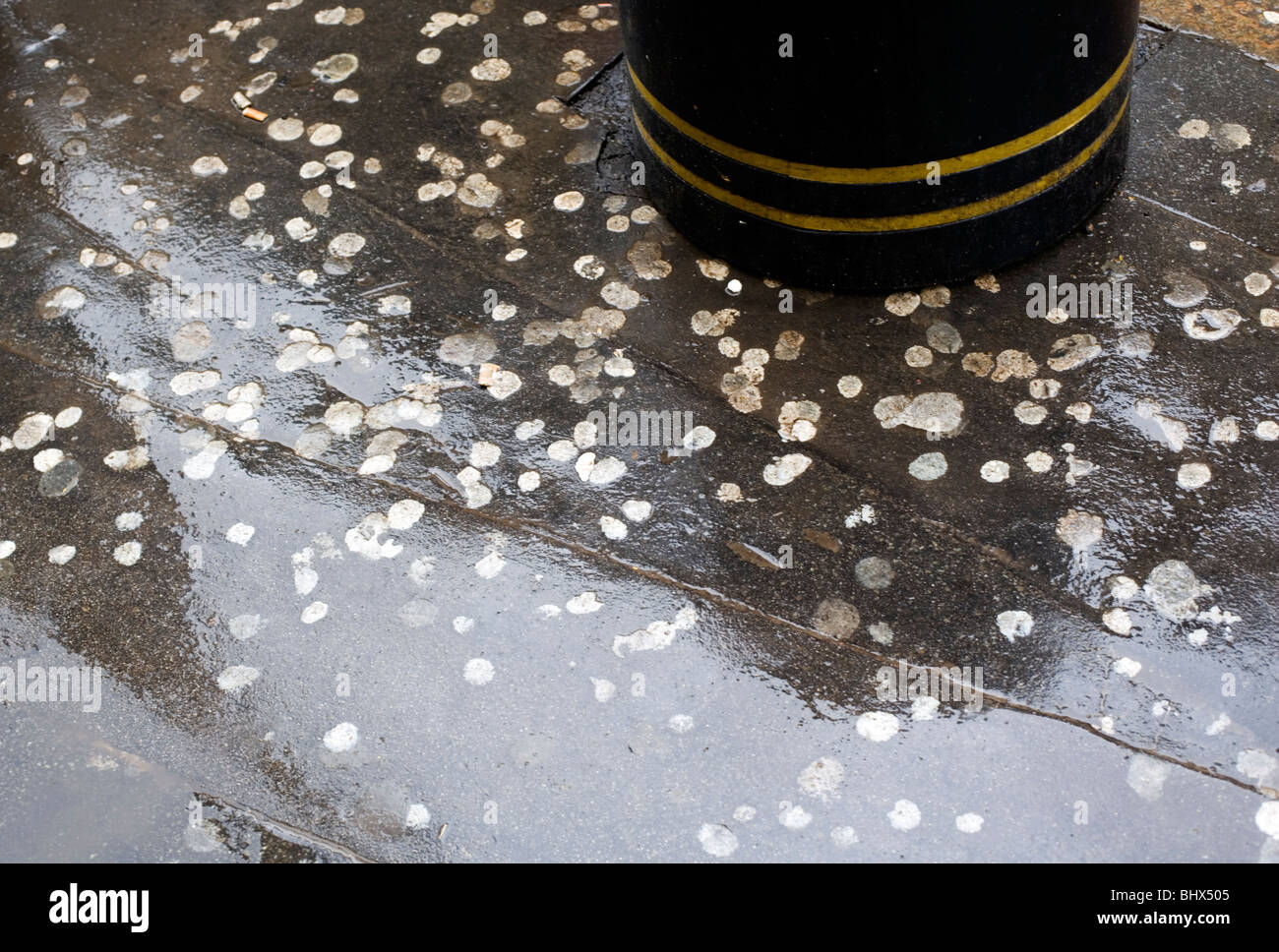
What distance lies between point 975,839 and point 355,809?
138 centimetres

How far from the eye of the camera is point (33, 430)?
3.51 metres

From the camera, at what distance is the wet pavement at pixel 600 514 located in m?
2.69

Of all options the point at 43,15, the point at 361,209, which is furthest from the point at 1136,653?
the point at 43,15

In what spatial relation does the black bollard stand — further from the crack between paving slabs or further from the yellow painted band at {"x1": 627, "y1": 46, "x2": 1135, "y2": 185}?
the crack between paving slabs

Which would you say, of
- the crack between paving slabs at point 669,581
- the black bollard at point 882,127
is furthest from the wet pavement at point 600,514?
the black bollard at point 882,127

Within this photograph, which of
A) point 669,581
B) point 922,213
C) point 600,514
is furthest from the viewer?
point 922,213

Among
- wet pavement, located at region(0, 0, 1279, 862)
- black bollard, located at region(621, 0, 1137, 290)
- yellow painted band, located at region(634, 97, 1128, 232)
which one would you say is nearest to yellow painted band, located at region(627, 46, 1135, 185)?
black bollard, located at region(621, 0, 1137, 290)

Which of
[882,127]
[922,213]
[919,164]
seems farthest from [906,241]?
[882,127]

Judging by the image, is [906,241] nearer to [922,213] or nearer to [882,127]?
[922,213]

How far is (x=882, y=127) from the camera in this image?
10.1 feet

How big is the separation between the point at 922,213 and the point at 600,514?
1.22 metres

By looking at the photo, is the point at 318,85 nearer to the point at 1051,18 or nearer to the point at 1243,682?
the point at 1051,18

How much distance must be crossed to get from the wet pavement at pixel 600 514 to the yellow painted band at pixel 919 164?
1.39ft

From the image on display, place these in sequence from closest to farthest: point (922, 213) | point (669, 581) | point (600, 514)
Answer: point (669, 581)
point (600, 514)
point (922, 213)
